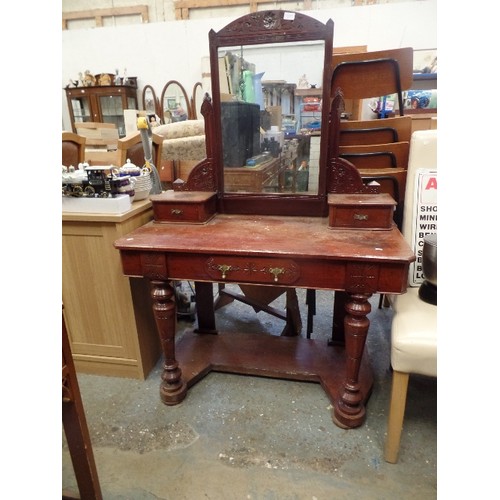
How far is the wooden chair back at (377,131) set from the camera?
164 cm

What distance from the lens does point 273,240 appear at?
119 cm

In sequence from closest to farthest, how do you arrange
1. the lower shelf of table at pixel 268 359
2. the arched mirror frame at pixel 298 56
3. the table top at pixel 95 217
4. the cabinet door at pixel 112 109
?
the arched mirror frame at pixel 298 56, the table top at pixel 95 217, the lower shelf of table at pixel 268 359, the cabinet door at pixel 112 109

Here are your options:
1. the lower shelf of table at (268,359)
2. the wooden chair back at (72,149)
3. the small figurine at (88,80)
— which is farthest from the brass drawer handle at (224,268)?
the small figurine at (88,80)

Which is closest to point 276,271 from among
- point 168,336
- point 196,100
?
point 168,336

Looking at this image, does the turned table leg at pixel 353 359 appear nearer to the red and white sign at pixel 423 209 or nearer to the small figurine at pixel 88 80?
the red and white sign at pixel 423 209

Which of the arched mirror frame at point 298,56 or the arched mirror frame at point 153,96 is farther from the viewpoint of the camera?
the arched mirror frame at point 153,96

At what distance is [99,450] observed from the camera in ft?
4.09

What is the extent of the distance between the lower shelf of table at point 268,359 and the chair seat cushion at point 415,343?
43 cm

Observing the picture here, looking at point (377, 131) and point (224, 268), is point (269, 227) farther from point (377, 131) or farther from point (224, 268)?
point (377, 131)

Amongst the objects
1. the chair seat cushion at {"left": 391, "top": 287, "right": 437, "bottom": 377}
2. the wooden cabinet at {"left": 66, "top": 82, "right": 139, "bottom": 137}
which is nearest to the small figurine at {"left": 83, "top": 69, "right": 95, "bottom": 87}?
the wooden cabinet at {"left": 66, "top": 82, "right": 139, "bottom": 137}

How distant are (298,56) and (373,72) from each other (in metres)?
0.56

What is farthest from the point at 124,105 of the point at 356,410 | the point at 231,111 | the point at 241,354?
the point at 356,410

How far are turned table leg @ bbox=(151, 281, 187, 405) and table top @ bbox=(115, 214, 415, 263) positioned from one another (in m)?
0.18

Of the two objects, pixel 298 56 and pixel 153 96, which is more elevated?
pixel 153 96
